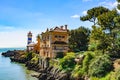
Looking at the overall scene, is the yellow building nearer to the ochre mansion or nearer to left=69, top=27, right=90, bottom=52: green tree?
the ochre mansion

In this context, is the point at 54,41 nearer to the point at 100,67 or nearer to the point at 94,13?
the point at 94,13

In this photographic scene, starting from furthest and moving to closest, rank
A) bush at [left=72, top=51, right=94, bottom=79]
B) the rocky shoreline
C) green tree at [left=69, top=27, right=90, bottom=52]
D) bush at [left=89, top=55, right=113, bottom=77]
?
1. green tree at [left=69, top=27, right=90, bottom=52]
2. the rocky shoreline
3. bush at [left=72, top=51, right=94, bottom=79]
4. bush at [left=89, top=55, right=113, bottom=77]

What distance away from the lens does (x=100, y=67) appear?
3934 cm

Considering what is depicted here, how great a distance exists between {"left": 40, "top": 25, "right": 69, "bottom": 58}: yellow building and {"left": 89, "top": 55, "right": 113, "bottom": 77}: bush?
2567 centimetres

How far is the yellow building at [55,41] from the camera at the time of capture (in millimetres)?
66269

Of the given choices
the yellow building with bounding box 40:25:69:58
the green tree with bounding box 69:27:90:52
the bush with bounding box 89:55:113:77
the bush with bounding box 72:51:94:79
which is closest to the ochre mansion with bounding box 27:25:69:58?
the yellow building with bounding box 40:25:69:58

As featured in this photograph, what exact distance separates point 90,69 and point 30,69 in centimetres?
2985

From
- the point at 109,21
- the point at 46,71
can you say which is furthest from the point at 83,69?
the point at 46,71

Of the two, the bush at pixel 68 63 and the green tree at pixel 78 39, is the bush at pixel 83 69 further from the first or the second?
the green tree at pixel 78 39

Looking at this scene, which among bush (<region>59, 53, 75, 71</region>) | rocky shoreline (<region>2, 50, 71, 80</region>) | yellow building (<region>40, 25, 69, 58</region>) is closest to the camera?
rocky shoreline (<region>2, 50, 71, 80</region>)

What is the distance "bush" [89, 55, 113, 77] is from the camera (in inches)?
1538

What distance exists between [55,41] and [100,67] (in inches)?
1156

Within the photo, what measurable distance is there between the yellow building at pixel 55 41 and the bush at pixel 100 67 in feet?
84.2

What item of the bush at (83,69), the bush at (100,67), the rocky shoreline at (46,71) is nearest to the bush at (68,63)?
the rocky shoreline at (46,71)
